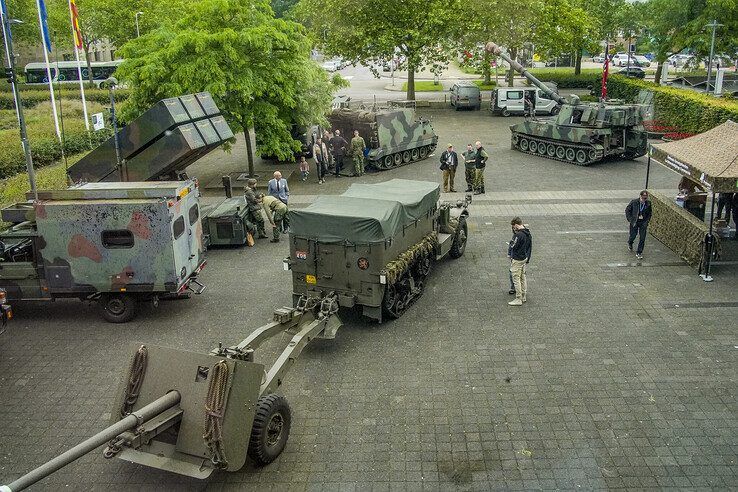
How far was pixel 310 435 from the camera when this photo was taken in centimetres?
923

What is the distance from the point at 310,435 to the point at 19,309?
7793mm

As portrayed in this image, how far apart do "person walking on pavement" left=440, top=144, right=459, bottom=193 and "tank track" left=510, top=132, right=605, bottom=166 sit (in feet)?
20.0

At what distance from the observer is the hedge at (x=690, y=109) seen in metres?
26.5

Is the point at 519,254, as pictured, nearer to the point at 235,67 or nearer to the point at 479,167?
the point at 479,167

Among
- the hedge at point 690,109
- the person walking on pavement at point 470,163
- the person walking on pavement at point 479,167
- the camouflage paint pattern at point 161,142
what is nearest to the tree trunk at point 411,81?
the hedge at point 690,109

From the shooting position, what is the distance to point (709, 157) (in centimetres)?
1488

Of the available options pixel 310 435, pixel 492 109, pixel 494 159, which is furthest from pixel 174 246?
pixel 492 109

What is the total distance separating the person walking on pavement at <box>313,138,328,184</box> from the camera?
24.0 meters

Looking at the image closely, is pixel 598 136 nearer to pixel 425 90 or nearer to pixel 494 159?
pixel 494 159

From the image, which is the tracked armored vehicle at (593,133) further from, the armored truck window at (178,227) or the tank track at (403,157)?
the armored truck window at (178,227)

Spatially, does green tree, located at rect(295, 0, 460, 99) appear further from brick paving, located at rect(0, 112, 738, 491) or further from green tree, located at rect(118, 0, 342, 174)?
brick paving, located at rect(0, 112, 738, 491)

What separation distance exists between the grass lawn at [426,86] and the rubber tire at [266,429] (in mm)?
44176

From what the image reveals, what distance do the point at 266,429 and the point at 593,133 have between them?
20.1 metres

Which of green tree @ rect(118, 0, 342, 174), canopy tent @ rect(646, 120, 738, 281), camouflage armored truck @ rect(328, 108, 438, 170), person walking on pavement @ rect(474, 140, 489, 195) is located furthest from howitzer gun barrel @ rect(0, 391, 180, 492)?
camouflage armored truck @ rect(328, 108, 438, 170)
